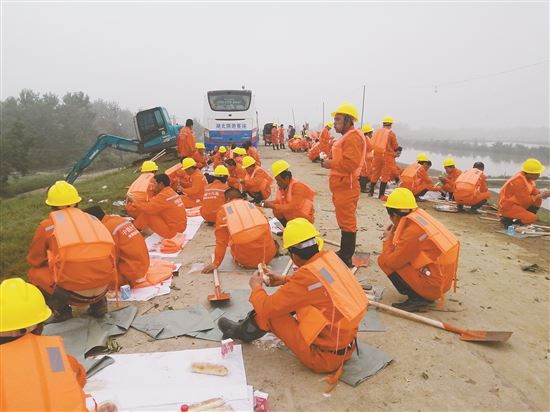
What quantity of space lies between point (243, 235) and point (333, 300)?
7.62 feet

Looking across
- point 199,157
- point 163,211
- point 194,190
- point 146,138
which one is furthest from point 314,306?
point 146,138

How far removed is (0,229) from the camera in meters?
10.9

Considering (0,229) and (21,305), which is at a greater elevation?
(21,305)

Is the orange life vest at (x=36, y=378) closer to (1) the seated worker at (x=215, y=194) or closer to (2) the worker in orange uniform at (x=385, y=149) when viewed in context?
(1) the seated worker at (x=215, y=194)

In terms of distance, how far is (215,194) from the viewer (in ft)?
24.5

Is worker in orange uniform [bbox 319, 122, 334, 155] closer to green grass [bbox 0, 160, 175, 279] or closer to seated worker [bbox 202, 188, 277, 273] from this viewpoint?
green grass [bbox 0, 160, 175, 279]

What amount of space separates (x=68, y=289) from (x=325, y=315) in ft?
8.41

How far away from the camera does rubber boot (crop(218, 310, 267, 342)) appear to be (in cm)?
358

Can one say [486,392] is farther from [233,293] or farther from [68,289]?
[68,289]

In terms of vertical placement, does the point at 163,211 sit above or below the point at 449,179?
above

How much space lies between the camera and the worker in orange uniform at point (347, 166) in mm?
5074

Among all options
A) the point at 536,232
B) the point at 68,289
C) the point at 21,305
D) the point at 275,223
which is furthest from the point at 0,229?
the point at 536,232

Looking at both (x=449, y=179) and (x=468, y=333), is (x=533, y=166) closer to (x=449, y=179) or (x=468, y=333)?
(x=449, y=179)

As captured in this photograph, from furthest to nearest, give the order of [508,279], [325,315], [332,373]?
[508,279] → [332,373] → [325,315]
